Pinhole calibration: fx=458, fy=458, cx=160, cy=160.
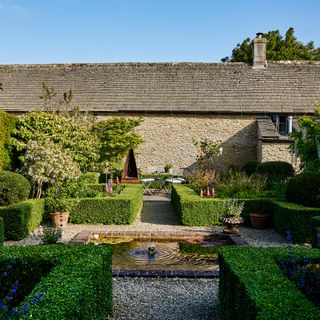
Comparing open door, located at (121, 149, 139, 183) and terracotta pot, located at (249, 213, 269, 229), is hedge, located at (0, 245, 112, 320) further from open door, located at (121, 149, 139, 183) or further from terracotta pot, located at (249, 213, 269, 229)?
open door, located at (121, 149, 139, 183)

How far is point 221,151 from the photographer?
23891 mm

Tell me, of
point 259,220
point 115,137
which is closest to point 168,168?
point 115,137

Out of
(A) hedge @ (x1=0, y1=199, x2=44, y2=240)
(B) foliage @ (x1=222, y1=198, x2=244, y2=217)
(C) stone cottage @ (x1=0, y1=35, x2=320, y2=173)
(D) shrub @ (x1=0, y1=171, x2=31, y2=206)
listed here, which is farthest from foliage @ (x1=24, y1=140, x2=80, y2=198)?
(C) stone cottage @ (x1=0, y1=35, x2=320, y2=173)

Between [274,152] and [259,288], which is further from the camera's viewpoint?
[274,152]

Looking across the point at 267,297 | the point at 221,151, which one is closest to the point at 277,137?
the point at 221,151

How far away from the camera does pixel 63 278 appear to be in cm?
445

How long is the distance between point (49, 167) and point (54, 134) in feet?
10.2

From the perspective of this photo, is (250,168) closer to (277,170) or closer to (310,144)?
(277,170)

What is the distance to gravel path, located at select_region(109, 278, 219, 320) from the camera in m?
5.86

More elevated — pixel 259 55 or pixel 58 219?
pixel 259 55

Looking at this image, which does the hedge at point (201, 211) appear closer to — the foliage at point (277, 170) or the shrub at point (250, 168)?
the foliage at point (277, 170)

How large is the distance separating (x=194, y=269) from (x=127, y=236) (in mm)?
3237

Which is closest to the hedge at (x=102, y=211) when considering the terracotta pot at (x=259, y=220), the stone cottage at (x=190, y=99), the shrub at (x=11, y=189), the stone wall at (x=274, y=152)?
the shrub at (x=11, y=189)

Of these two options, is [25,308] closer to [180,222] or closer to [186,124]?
[180,222]
